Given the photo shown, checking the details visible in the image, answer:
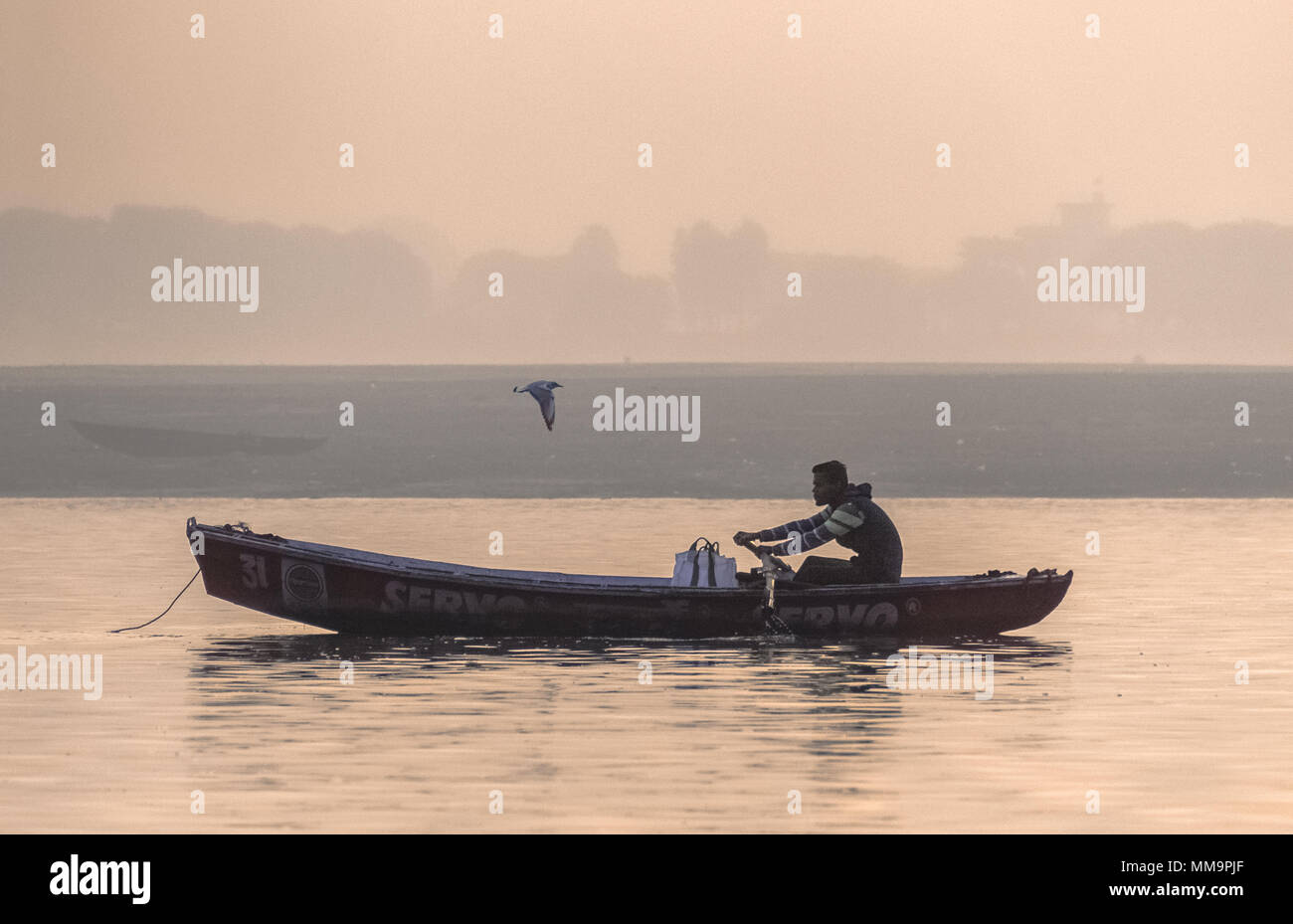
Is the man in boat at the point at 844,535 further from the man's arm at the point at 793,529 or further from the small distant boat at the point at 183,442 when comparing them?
the small distant boat at the point at 183,442

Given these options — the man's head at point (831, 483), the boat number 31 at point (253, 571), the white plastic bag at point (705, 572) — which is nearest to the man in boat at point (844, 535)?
the man's head at point (831, 483)

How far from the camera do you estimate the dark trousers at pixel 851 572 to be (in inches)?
1029

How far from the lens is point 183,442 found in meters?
96.3

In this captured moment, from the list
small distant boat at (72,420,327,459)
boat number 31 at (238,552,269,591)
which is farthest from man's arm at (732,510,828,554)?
small distant boat at (72,420,327,459)

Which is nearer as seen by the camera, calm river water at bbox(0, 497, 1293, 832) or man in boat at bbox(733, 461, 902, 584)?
calm river water at bbox(0, 497, 1293, 832)

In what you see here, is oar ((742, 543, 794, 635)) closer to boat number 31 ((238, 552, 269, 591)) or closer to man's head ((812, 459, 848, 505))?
man's head ((812, 459, 848, 505))

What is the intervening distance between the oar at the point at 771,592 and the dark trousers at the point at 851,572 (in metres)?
0.33

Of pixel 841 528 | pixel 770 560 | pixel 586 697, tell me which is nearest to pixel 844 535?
pixel 841 528

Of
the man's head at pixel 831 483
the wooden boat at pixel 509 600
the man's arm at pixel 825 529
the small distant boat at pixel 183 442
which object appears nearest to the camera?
the man's arm at pixel 825 529

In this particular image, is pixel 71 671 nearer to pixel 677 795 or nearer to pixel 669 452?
pixel 677 795

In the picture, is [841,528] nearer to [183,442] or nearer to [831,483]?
[831,483]

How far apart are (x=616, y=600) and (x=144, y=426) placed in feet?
247

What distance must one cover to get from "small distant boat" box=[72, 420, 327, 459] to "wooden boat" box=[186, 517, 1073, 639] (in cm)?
6705

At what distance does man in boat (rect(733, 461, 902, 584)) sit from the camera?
84.6 ft
